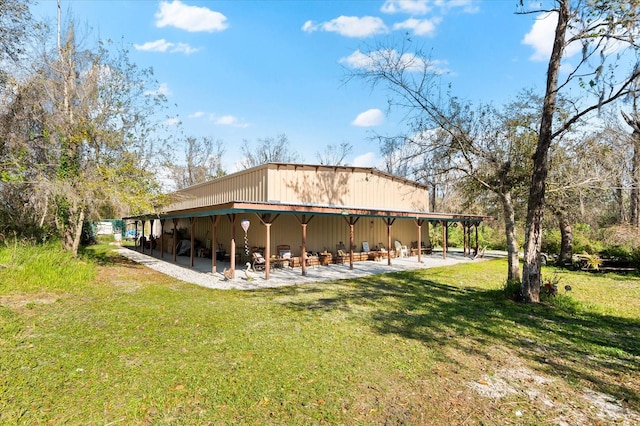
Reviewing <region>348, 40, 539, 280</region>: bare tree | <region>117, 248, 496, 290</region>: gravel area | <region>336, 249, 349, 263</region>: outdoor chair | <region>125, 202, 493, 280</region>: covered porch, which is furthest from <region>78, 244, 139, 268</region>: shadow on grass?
<region>348, 40, 539, 280</region>: bare tree

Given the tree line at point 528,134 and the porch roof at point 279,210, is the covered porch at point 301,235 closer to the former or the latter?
the porch roof at point 279,210

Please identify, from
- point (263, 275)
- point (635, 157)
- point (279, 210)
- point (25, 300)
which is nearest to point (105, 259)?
point (263, 275)

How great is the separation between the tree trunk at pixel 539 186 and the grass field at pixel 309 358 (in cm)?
54

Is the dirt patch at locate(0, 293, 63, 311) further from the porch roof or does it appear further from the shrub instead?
the porch roof

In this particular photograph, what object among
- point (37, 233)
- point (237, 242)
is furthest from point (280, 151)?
point (37, 233)

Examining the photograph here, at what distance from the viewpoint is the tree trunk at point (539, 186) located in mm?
7266

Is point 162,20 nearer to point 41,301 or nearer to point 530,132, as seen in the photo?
point 41,301

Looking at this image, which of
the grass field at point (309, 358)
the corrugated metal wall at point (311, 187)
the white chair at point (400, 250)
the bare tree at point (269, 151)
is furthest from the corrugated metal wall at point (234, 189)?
the bare tree at point (269, 151)

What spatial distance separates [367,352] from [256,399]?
1.84m

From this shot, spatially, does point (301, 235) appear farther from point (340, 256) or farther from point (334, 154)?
point (334, 154)

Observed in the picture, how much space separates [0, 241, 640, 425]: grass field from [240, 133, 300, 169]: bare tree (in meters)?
34.5

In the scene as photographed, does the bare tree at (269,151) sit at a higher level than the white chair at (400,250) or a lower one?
higher

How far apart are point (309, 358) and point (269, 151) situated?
129 ft

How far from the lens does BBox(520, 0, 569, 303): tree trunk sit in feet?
23.8
